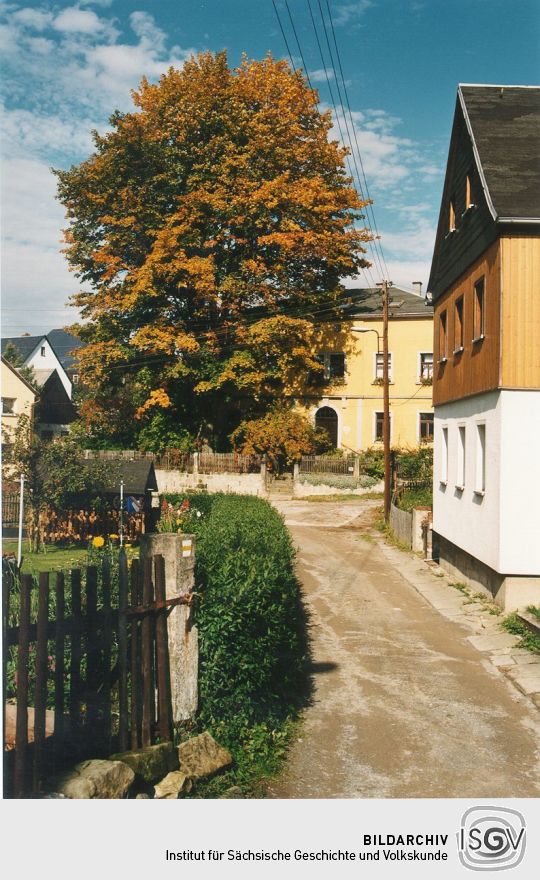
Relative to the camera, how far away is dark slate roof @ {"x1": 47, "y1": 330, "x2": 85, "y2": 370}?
3300cm

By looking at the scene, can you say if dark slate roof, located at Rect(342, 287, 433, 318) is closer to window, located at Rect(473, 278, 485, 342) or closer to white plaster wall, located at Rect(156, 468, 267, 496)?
white plaster wall, located at Rect(156, 468, 267, 496)

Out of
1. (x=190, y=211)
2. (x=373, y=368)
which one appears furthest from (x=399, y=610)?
(x=373, y=368)

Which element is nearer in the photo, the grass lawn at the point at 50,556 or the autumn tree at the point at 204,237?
the grass lawn at the point at 50,556

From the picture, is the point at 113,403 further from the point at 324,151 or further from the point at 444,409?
the point at 444,409

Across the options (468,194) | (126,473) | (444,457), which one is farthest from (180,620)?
(126,473)

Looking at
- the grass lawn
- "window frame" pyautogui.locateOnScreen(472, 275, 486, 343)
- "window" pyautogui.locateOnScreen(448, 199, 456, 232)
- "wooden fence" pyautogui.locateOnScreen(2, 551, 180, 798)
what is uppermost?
"window" pyautogui.locateOnScreen(448, 199, 456, 232)

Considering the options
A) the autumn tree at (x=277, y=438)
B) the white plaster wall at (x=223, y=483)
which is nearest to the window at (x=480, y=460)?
the white plaster wall at (x=223, y=483)

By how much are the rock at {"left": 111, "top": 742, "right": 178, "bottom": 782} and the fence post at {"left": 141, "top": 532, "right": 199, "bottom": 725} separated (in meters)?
0.57

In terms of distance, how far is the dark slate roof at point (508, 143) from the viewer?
1266 centimetres

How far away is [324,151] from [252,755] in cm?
3364

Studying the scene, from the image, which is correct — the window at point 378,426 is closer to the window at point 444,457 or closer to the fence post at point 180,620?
the window at point 444,457

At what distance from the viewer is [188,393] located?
3616cm

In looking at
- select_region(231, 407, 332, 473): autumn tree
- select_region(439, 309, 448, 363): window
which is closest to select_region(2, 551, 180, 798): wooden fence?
select_region(439, 309, 448, 363): window
